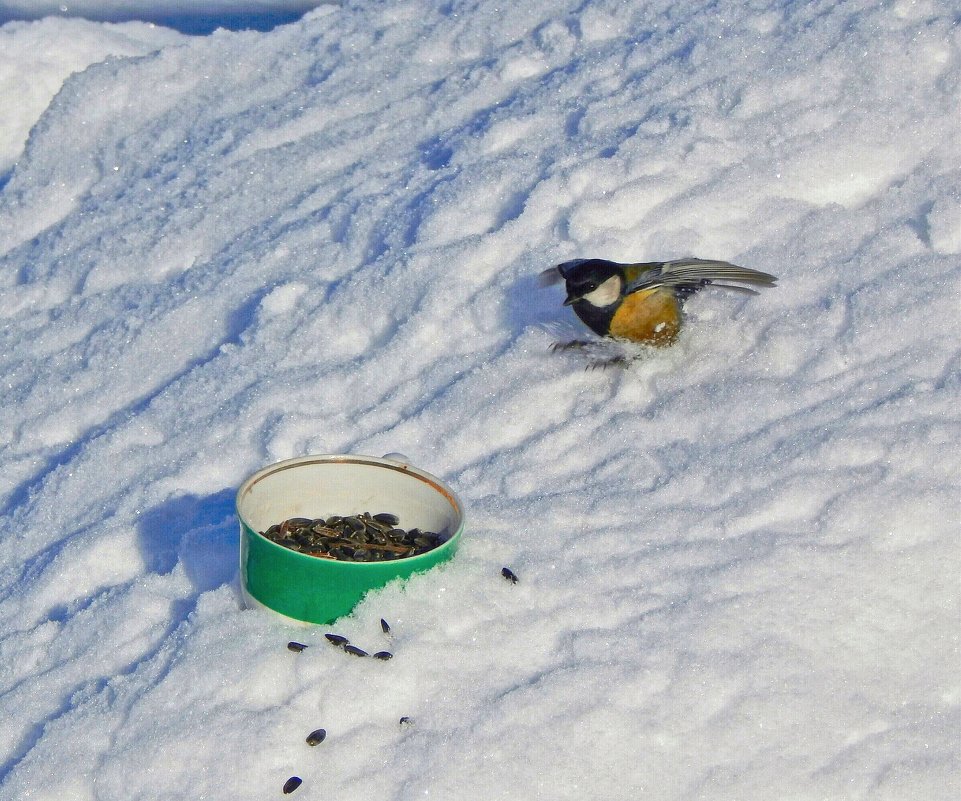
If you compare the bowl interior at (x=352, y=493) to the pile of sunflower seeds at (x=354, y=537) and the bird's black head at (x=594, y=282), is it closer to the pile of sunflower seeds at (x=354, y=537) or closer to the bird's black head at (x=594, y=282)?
the pile of sunflower seeds at (x=354, y=537)

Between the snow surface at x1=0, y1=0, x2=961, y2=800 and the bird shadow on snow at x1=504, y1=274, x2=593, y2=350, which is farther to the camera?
the bird shadow on snow at x1=504, y1=274, x2=593, y2=350

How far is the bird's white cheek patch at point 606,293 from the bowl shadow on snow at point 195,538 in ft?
3.87

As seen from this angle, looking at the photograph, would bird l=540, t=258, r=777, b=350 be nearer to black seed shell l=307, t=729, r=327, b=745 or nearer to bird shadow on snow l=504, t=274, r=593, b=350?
bird shadow on snow l=504, t=274, r=593, b=350

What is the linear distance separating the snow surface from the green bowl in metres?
0.06

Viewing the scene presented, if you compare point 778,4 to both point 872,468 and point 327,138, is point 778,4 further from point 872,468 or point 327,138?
point 872,468

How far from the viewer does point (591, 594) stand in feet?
8.91

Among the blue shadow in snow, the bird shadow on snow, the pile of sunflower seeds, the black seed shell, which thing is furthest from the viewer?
the blue shadow in snow

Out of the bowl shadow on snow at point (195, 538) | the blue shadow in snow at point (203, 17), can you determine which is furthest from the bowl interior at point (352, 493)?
the blue shadow in snow at point (203, 17)

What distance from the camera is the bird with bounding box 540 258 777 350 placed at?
334 centimetres

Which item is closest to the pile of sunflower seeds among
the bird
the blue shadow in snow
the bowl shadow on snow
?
the bowl shadow on snow

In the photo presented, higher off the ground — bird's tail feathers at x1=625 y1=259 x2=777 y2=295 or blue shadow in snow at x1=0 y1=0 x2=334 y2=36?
blue shadow in snow at x1=0 y1=0 x2=334 y2=36

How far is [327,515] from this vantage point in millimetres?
2895

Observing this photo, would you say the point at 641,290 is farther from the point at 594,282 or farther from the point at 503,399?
the point at 503,399

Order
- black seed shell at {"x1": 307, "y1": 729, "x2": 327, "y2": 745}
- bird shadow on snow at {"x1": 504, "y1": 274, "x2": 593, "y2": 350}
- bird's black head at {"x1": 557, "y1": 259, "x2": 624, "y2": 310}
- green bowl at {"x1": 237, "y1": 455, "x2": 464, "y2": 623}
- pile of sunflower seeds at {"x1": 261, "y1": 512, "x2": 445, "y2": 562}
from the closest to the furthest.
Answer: black seed shell at {"x1": 307, "y1": 729, "x2": 327, "y2": 745}
green bowl at {"x1": 237, "y1": 455, "x2": 464, "y2": 623}
pile of sunflower seeds at {"x1": 261, "y1": 512, "x2": 445, "y2": 562}
bird's black head at {"x1": 557, "y1": 259, "x2": 624, "y2": 310}
bird shadow on snow at {"x1": 504, "y1": 274, "x2": 593, "y2": 350}
